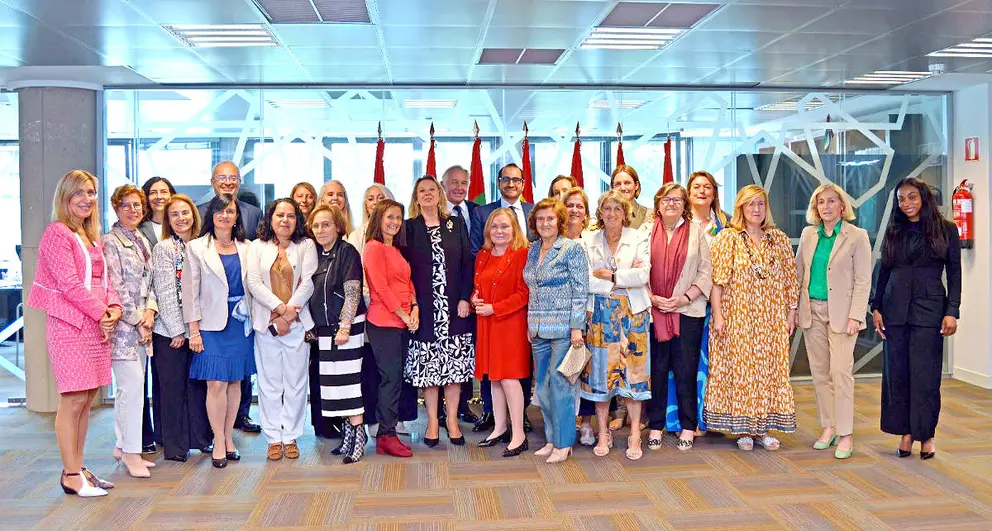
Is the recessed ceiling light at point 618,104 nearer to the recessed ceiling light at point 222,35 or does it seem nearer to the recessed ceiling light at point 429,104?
the recessed ceiling light at point 429,104

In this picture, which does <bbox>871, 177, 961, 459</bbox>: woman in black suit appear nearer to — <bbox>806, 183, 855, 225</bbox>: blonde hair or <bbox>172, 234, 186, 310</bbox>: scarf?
<bbox>806, 183, 855, 225</bbox>: blonde hair

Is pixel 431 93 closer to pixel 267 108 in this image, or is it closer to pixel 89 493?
pixel 267 108

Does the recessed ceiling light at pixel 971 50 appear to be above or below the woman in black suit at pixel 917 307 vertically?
above

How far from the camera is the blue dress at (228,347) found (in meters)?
4.64

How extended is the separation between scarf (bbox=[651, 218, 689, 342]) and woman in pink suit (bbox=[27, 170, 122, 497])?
301 centimetres

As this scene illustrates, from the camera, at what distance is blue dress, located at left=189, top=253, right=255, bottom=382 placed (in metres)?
4.64

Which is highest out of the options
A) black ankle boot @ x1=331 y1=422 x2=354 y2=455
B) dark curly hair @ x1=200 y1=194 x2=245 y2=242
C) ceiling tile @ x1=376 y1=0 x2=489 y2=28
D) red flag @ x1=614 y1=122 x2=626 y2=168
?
ceiling tile @ x1=376 y1=0 x2=489 y2=28

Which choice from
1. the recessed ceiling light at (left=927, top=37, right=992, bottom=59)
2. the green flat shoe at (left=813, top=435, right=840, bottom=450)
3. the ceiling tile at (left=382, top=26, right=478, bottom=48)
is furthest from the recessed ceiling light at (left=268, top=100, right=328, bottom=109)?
the recessed ceiling light at (left=927, top=37, right=992, bottom=59)

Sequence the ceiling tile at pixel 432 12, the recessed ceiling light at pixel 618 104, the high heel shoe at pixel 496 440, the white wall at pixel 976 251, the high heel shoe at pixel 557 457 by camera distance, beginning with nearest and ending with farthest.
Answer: the ceiling tile at pixel 432 12 → the high heel shoe at pixel 557 457 → the high heel shoe at pixel 496 440 → the white wall at pixel 976 251 → the recessed ceiling light at pixel 618 104

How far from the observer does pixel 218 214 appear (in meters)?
4.61

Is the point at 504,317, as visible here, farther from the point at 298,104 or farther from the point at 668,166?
the point at 298,104

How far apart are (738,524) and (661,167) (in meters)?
3.72

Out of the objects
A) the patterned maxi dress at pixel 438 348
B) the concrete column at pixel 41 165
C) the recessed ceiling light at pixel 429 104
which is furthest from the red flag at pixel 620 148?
the concrete column at pixel 41 165

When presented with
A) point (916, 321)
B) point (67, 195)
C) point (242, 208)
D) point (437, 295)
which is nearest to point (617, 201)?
point (437, 295)
